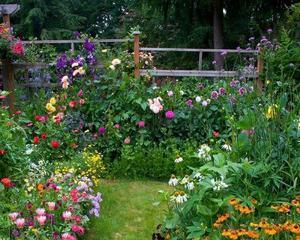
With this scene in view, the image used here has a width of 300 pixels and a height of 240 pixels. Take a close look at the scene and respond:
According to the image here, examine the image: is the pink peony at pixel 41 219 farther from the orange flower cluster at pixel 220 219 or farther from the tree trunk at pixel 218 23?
the tree trunk at pixel 218 23

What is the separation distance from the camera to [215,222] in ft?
8.58

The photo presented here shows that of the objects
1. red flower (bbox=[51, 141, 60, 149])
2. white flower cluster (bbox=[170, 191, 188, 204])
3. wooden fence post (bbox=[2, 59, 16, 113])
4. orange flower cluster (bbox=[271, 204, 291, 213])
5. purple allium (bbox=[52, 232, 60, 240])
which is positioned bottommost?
purple allium (bbox=[52, 232, 60, 240])

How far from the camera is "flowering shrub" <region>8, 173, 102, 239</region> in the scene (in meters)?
2.86

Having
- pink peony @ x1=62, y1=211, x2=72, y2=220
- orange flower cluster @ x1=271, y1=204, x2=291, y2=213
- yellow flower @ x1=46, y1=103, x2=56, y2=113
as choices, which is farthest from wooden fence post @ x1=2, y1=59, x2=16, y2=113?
orange flower cluster @ x1=271, y1=204, x2=291, y2=213

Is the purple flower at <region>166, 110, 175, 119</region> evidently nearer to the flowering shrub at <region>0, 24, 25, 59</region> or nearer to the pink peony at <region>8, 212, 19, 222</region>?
the flowering shrub at <region>0, 24, 25, 59</region>

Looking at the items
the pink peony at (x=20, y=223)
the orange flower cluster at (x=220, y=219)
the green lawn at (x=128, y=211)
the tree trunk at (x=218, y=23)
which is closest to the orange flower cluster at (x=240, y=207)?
the orange flower cluster at (x=220, y=219)

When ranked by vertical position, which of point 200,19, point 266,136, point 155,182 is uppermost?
point 200,19

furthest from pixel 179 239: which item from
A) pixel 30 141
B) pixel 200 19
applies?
pixel 200 19

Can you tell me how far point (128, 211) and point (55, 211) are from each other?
116 cm

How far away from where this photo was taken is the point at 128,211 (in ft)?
14.0

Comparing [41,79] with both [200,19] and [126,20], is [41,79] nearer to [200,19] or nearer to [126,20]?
[200,19]

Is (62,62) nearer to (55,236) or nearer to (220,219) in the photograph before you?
(55,236)

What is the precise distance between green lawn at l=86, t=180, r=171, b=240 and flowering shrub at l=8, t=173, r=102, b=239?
296mm

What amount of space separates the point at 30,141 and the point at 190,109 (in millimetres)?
1828
